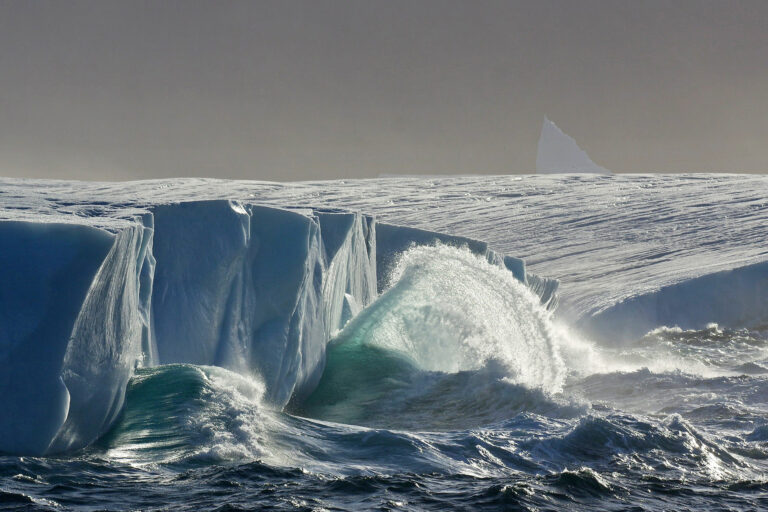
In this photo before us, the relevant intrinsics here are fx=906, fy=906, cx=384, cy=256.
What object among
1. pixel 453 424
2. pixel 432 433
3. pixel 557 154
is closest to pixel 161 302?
pixel 432 433

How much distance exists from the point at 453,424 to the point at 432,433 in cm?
92

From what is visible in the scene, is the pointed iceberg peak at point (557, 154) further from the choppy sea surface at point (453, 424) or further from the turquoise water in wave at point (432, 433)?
the turquoise water in wave at point (432, 433)

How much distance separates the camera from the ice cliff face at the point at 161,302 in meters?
6.54

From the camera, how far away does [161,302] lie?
862 centimetres

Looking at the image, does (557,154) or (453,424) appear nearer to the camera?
(453,424)

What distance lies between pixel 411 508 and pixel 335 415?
3.48m

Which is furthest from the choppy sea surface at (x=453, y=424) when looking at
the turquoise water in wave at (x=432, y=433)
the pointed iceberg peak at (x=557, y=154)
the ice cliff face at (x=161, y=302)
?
the pointed iceberg peak at (x=557, y=154)

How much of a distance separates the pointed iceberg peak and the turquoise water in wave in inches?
1832

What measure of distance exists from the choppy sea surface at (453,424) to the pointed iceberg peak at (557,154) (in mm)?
42030

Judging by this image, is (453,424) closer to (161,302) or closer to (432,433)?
(432,433)

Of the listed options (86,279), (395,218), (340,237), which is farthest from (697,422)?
(395,218)

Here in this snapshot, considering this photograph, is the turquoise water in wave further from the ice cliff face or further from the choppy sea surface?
the ice cliff face

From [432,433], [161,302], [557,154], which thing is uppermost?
[557,154]

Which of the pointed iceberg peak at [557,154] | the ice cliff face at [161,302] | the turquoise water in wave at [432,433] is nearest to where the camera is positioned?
the turquoise water in wave at [432,433]
